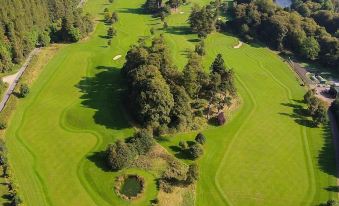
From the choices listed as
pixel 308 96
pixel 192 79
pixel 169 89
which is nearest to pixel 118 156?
pixel 169 89

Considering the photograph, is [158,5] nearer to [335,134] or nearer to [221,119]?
[221,119]

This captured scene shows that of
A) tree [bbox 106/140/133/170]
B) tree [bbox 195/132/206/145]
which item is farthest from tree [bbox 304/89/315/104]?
tree [bbox 106/140/133/170]

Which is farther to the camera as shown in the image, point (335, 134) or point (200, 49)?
point (200, 49)

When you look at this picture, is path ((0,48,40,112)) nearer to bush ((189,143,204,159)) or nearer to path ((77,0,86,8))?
bush ((189,143,204,159))

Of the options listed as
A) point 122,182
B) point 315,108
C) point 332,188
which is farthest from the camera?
point 315,108

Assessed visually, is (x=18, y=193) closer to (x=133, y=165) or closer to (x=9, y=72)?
(x=133, y=165)

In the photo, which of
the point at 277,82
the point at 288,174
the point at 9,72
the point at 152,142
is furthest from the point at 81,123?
the point at 277,82

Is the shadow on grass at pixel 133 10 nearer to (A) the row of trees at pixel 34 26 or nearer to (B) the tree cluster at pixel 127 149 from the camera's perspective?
(A) the row of trees at pixel 34 26
